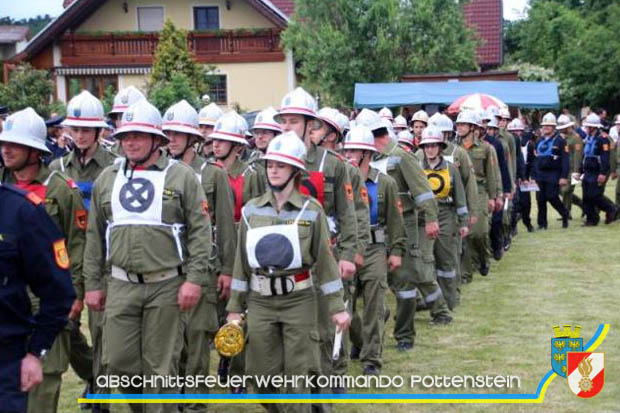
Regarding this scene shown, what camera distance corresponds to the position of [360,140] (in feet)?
30.3

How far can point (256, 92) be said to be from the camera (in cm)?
4544

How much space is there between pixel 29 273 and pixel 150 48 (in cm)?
4055

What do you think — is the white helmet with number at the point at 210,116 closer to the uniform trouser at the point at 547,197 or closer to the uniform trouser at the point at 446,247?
the uniform trouser at the point at 446,247

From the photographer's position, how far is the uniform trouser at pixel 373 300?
9.26 meters

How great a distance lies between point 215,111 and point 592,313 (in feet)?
16.3

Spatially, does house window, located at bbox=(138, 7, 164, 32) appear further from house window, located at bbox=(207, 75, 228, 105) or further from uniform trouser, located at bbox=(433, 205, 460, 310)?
uniform trouser, located at bbox=(433, 205, 460, 310)

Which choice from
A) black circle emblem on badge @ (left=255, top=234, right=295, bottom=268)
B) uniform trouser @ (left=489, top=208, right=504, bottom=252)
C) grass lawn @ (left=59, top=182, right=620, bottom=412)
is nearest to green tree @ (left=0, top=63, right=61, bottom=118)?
uniform trouser @ (left=489, top=208, right=504, bottom=252)

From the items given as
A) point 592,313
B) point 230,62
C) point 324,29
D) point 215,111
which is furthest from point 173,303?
point 230,62

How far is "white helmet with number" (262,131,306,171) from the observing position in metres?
6.79

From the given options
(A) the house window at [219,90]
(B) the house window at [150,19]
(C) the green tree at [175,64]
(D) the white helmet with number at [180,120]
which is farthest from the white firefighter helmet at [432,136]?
(B) the house window at [150,19]

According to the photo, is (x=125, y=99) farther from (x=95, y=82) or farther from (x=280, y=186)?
(x=95, y=82)

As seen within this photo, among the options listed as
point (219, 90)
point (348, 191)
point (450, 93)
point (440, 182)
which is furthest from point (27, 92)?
point (219, 90)

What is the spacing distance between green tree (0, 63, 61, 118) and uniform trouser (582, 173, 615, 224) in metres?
12.5

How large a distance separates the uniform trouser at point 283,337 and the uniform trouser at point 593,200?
606 inches
